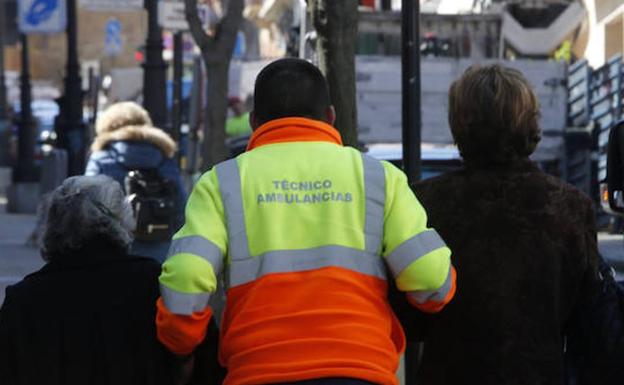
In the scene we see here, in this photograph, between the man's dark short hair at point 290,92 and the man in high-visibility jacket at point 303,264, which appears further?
the man's dark short hair at point 290,92

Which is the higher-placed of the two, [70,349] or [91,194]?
[91,194]

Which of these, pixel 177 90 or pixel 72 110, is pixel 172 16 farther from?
pixel 177 90

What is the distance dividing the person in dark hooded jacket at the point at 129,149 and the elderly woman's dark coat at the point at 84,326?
5.57 m

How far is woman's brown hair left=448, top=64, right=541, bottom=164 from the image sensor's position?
15.5 ft

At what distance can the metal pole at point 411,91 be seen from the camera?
6.62m

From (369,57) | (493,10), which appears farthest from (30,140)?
(369,57)

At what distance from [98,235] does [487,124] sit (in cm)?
115

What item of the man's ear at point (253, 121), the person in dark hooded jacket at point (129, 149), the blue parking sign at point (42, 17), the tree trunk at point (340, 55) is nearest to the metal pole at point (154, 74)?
the blue parking sign at point (42, 17)

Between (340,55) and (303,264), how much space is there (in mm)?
3840

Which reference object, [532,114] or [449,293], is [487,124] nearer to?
[532,114]

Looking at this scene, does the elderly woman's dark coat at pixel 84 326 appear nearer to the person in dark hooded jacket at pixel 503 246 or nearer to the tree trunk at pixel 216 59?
the person in dark hooded jacket at pixel 503 246

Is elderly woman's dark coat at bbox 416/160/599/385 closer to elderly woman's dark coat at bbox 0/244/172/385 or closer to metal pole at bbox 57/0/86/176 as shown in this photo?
elderly woman's dark coat at bbox 0/244/172/385

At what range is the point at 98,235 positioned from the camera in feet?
15.8

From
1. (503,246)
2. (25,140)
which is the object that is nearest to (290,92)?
(503,246)
